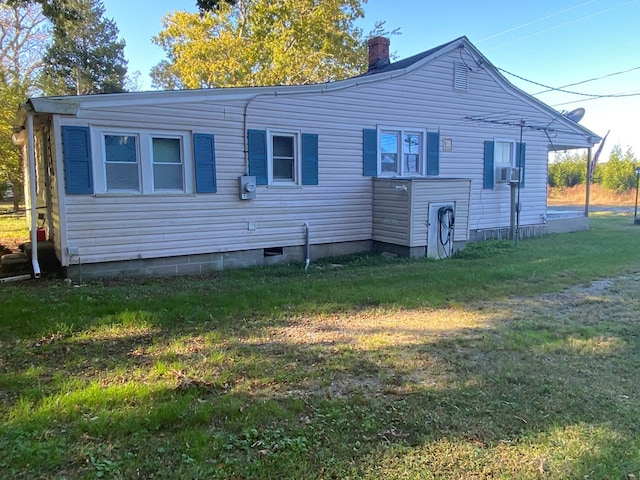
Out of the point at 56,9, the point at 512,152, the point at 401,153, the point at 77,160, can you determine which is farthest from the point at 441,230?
the point at 56,9

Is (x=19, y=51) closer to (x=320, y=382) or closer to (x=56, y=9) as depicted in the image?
(x=56, y=9)

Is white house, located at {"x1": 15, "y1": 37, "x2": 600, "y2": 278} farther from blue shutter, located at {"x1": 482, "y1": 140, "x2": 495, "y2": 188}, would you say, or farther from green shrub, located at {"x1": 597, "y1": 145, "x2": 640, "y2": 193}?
green shrub, located at {"x1": 597, "y1": 145, "x2": 640, "y2": 193}

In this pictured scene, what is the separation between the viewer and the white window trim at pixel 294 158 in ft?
29.1

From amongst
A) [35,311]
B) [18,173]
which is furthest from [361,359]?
[18,173]

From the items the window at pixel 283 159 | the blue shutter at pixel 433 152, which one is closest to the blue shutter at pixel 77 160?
the window at pixel 283 159

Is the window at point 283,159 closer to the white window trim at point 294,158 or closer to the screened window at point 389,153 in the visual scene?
the white window trim at point 294,158

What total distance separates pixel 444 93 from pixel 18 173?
1636cm

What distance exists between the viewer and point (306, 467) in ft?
7.87

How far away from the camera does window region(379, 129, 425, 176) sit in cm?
1045

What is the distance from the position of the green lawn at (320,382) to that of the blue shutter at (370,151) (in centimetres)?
421

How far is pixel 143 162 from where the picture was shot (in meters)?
7.65

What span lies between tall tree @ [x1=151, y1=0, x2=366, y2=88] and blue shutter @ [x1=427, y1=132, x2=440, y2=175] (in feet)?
43.8

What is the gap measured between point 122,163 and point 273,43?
1698 centimetres

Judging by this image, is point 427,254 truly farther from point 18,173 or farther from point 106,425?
point 18,173
